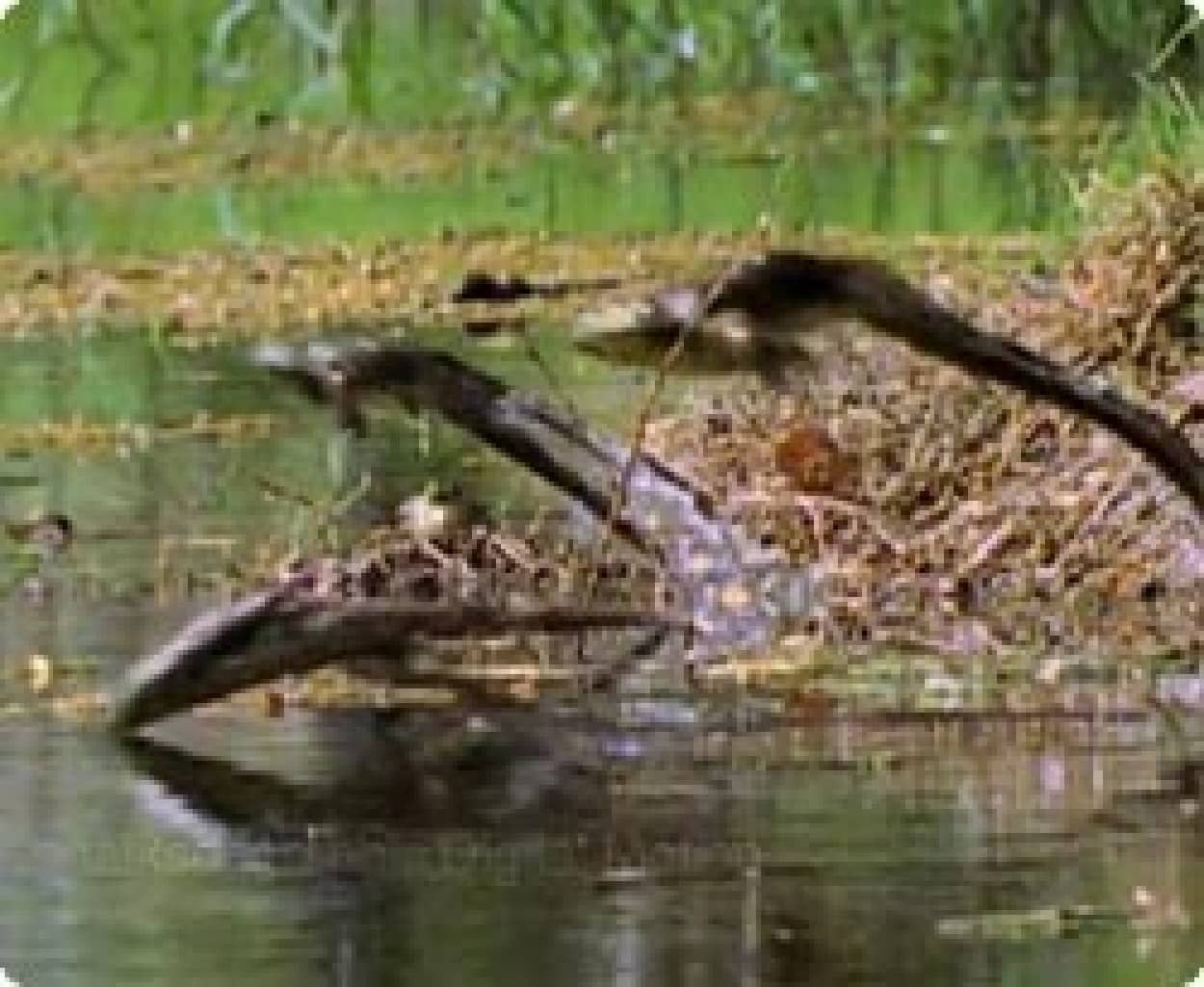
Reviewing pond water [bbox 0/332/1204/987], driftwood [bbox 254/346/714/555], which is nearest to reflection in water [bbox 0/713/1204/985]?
pond water [bbox 0/332/1204/987]

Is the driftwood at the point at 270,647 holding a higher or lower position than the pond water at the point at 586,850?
A: higher

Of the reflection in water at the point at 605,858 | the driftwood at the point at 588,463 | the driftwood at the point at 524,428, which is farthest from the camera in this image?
the driftwood at the point at 524,428

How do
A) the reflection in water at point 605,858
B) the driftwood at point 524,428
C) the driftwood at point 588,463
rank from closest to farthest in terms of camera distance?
the reflection in water at point 605,858, the driftwood at point 588,463, the driftwood at point 524,428

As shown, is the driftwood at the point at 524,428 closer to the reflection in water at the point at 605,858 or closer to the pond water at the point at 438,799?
the pond water at the point at 438,799

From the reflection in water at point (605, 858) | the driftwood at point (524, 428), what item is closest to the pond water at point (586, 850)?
the reflection in water at point (605, 858)

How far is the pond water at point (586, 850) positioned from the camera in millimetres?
3701

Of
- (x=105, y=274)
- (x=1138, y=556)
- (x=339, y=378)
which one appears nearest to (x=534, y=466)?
(x=339, y=378)

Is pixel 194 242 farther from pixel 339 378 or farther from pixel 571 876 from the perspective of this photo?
pixel 571 876

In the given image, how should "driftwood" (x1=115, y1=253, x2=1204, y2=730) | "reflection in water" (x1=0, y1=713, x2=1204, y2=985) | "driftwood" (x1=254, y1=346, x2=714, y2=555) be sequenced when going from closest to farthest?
"reflection in water" (x1=0, y1=713, x2=1204, y2=985) → "driftwood" (x1=115, y1=253, x2=1204, y2=730) → "driftwood" (x1=254, y1=346, x2=714, y2=555)

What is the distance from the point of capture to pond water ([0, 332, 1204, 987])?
3.70 metres

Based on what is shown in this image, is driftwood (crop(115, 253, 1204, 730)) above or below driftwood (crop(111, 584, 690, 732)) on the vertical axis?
above

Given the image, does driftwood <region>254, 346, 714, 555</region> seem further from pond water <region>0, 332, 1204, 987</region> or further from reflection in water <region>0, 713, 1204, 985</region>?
reflection in water <region>0, 713, 1204, 985</region>

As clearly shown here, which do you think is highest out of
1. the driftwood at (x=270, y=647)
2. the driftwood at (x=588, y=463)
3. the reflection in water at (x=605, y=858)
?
the driftwood at (x=588, y=463)

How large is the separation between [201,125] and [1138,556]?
6.82m
